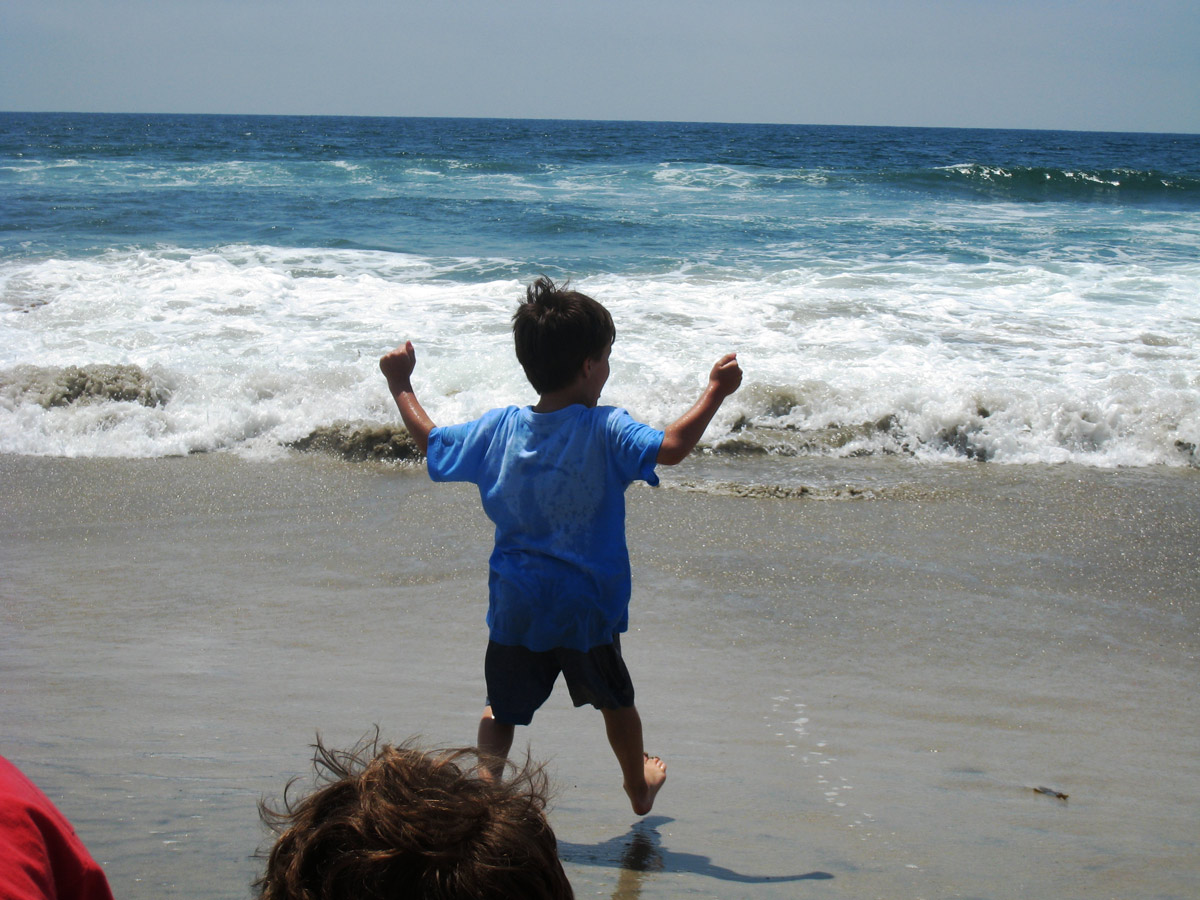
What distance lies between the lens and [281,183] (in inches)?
932

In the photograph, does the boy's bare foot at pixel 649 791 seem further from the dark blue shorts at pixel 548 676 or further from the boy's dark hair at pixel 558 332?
the boy's dark hair at pixel 558 332

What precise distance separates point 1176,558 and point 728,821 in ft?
10.1

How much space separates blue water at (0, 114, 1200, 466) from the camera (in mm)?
6590

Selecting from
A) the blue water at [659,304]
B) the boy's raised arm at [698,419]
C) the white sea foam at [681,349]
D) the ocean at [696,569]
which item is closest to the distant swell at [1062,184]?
the blue water at [659,304]

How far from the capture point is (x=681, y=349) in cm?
838

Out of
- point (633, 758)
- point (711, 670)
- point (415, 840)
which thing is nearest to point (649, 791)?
point (633, 758)

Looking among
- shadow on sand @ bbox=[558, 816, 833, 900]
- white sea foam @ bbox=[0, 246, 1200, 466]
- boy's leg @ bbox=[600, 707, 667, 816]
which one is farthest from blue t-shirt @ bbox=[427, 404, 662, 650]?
white sea foam @ bbox=[0, 246, 1200, 466]

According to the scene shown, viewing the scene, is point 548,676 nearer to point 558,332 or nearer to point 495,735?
point 495,735

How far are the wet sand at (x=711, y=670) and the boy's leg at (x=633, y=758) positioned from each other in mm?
133

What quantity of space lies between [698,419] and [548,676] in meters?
0.68

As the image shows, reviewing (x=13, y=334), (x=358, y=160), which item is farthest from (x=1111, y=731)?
(x=358, y=160)

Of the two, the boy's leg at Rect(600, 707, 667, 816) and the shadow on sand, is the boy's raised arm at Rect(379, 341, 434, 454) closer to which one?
the boy's leg at Rect(600, 707, 667, 816)

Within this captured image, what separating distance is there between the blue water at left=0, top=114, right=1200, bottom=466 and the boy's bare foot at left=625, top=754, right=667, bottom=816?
13.1 ft

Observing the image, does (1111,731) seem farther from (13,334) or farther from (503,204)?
(503,204)
